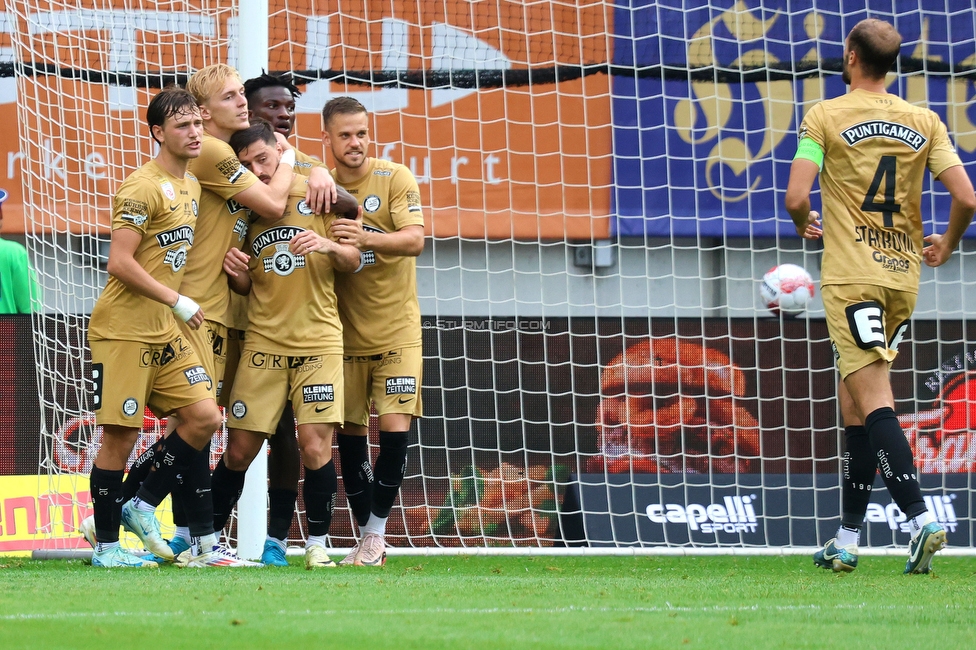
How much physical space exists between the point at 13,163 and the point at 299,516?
4700 millimetres

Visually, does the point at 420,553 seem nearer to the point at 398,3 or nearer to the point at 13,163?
the point at 398,3

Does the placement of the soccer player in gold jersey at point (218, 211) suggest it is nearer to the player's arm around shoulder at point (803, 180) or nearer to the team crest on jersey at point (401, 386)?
the team crest on jersey at point (401, 386)

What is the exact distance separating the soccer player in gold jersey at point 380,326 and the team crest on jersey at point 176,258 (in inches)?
27.7

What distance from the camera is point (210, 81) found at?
494 cm

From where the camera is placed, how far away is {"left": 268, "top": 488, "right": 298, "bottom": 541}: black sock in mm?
5164

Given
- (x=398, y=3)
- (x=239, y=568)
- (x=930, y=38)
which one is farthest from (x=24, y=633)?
(x=930, y=38)

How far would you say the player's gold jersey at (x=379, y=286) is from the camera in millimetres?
5109

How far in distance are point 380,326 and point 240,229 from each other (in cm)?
67

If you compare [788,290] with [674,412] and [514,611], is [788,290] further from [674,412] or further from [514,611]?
[514,611]

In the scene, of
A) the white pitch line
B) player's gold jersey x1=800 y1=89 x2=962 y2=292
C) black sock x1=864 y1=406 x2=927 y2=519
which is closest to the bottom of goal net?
black sock x1=864 y1=406 x2=927 y2=519

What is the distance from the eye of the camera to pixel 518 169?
899 centimetres

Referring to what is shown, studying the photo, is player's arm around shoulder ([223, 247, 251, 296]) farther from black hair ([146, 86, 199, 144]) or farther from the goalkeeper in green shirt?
the goalkeeper in green shirt

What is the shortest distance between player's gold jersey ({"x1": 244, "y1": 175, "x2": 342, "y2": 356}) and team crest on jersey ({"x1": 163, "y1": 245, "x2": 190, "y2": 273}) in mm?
311

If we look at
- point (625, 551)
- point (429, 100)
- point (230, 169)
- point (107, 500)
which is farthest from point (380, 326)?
point (429, 100)
